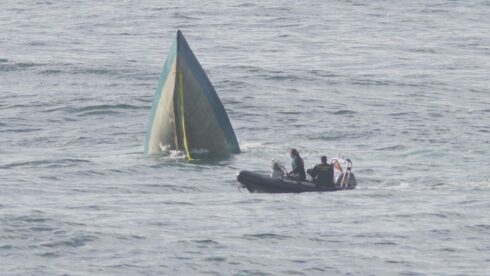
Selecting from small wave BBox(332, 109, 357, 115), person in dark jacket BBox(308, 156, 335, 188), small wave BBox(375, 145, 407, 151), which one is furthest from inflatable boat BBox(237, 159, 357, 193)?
small wave BBox(332, 109, 357, 115)

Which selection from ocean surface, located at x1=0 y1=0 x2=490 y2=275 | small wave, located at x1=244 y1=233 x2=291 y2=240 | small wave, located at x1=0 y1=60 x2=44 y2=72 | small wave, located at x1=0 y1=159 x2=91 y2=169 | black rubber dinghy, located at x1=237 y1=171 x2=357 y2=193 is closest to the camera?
ocean surface, located at x1=0 y1=0 x2=490 y2=275

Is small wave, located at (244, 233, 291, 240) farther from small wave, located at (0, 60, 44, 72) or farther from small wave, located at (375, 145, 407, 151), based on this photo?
small wave, located at (0, 60, 44, 72)

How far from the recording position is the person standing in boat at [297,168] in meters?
38.4

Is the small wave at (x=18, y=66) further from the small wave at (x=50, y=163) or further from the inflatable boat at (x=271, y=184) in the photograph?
the inflatable boat at (x=271, y=184)

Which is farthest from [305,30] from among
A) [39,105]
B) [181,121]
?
[181,121]

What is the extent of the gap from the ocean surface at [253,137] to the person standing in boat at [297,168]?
127cm

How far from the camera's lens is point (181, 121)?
4612 centimetres

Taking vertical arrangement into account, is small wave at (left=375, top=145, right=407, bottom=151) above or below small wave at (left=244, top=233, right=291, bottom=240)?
below

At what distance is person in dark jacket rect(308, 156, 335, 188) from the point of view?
38.4 m

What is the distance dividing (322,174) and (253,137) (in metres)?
11.8

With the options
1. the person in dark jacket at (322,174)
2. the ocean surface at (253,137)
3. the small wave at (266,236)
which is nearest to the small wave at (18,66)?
the ocean surface at (253,137)

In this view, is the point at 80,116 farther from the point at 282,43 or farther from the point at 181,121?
the point at 282,43

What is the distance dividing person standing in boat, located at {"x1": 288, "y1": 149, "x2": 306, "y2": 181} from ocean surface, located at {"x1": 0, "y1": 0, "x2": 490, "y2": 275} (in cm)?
127

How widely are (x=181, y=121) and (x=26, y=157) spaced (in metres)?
5.32
